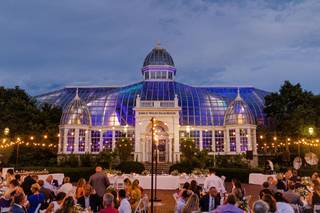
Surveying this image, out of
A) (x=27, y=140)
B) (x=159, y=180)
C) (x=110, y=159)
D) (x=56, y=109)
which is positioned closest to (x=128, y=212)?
(x=159, y=180)

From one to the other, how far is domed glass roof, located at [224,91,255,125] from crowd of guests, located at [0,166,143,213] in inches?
1069

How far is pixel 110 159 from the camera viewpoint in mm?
31578

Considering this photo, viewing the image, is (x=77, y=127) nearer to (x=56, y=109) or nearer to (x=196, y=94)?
(x=56, y=109)

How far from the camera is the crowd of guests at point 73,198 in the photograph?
Result: 6.64 metres

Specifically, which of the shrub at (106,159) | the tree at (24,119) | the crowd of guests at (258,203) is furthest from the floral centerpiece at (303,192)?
the tree at (24,119)

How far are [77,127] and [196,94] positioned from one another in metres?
16.2

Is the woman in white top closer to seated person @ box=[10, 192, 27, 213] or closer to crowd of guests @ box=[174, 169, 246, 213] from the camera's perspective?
seated person @ box=[10, 192, 27, 213]

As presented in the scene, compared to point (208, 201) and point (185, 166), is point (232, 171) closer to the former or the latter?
Result: point (185, 166)

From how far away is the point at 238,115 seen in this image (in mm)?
36250

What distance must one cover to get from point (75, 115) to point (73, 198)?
29.5 meters

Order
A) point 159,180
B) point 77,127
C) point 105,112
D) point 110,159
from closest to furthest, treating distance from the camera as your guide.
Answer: point 159,180 < point 110,159 < point 77,127 < point 105,112

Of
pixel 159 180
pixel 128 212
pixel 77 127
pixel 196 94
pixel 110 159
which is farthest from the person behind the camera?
pixel 196 94

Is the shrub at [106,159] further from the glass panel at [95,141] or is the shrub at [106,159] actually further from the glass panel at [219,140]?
the glass panel at [219,140]

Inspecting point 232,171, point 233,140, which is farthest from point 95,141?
point 232,171
